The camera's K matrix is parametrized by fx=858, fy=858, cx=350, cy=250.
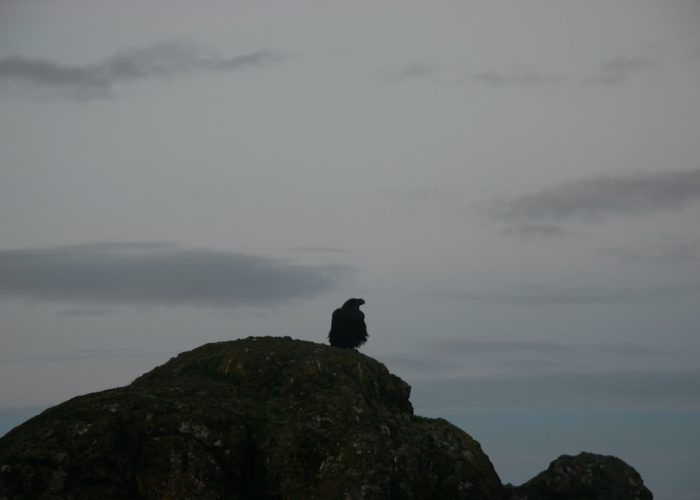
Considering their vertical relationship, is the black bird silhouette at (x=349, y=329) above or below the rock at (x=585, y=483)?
above

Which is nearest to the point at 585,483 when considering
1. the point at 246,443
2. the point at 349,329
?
the point at 349,329

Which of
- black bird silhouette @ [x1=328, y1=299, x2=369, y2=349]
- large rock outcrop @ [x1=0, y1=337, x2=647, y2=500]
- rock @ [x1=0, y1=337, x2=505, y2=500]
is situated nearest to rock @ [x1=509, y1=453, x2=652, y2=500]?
large rock outcrop @ [x1=0, y1=337, x2=647, y2=500]

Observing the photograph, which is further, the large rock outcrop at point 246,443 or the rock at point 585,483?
the rock at point 585,483

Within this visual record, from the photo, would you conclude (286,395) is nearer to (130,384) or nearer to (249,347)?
(249,347)

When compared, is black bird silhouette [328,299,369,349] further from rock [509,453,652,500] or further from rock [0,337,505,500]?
rock [509,453,652,500]

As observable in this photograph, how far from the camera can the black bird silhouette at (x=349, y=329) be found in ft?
125

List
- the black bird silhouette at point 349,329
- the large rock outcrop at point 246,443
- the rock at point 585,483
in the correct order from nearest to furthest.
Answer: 1. the large rock outcrop at point 246,443
2. the rock at point 585,483
3. the black bird silhouette at point 349,329

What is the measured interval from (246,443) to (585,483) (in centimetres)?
1535

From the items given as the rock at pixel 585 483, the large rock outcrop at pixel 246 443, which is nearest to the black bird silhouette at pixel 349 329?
the large rock outcrop at pixel 246 443

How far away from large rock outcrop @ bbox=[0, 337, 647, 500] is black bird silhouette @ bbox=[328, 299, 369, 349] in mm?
6807

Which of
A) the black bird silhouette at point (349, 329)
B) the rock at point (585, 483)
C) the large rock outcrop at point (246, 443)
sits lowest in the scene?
the rock at point (585, 483)

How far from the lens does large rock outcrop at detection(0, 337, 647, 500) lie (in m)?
24.9

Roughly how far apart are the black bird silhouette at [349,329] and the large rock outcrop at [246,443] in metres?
6.81

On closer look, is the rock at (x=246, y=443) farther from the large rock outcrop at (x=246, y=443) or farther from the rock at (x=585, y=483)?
the rock at (x=585, y=483)
